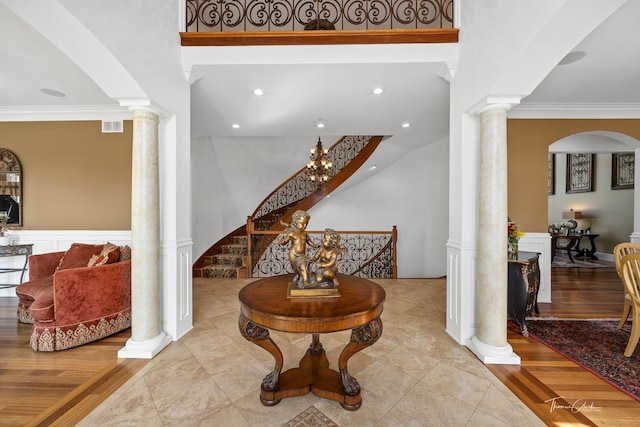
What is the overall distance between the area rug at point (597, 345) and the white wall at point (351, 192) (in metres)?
4.16

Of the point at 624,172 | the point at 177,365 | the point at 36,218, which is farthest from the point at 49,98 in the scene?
the point at 624,172

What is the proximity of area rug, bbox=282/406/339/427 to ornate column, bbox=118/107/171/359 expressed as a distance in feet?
5.30

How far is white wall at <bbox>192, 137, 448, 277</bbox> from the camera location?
734 cm

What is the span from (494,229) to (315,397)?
6.85 feet

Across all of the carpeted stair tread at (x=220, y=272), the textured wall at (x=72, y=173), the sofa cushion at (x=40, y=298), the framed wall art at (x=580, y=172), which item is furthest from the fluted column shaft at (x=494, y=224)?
the framed wall art at (x=580, y=172)

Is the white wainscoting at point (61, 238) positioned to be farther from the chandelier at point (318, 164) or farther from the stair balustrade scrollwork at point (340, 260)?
the chandelier at point (318, 164)

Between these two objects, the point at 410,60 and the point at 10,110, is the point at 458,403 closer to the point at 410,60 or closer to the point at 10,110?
the point at 410,60

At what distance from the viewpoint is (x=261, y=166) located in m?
8.28

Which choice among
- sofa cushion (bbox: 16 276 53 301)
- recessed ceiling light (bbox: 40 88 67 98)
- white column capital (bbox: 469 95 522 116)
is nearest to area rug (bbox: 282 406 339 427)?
white column capital (bbox: 469 95 522 116)

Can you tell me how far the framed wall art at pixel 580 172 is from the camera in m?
8.24

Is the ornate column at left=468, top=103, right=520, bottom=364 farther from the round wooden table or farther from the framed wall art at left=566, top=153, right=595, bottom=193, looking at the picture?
the framed wall art at left=566, top=153, right=595, bottom=193

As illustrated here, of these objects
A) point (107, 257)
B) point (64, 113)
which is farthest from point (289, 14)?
point (107, 257)

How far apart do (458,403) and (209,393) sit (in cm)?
178

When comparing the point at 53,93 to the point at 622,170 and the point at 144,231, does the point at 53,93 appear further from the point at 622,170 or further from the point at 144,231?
the point at 622,170
